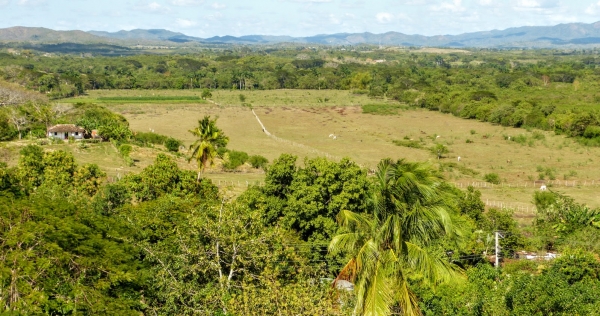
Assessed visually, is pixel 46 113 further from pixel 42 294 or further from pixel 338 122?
pixel 42 294

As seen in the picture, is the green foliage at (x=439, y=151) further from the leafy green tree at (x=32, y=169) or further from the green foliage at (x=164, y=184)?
the leafy green tree at (x=32, y=169)

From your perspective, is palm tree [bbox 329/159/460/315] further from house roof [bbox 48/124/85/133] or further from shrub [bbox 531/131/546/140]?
shrub [bbox 531/131/546/140]

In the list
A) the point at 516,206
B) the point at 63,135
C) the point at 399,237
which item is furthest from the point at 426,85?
the point at 399,237

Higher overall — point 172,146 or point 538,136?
point 172,146

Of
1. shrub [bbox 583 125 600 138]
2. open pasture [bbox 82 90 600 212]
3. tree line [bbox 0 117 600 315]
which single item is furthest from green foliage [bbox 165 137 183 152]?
shrub [bbox 583 125 600 138]

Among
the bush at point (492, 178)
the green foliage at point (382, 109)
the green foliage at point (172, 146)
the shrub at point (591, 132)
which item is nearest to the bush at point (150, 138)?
the green foliage at point (172, 146)

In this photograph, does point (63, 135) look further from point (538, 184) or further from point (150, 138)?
point (538, 184)
